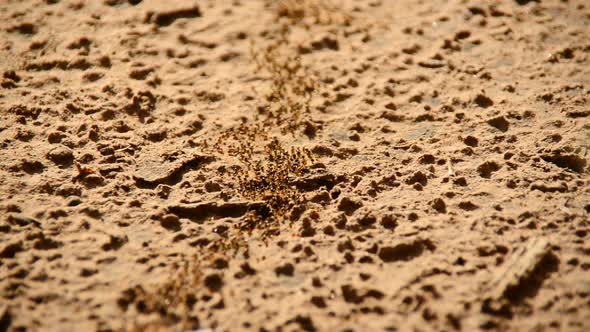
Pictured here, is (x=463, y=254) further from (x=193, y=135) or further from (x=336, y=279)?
(x=193, y=135)

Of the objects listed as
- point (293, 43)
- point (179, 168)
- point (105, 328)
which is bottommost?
point (105, 328)

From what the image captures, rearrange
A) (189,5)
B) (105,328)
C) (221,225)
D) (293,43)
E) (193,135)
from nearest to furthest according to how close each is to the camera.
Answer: (105,328) → (221,225) → (193,135) → (293,43) → (189,5)

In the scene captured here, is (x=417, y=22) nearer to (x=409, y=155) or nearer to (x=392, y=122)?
(x=392, y=122)

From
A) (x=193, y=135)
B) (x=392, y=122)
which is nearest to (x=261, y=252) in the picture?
(x=193, y=135)

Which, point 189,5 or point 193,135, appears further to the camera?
point 189,5

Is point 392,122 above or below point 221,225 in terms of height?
above

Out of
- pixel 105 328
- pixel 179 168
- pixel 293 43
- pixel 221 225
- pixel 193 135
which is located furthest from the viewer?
pixel 293 43
